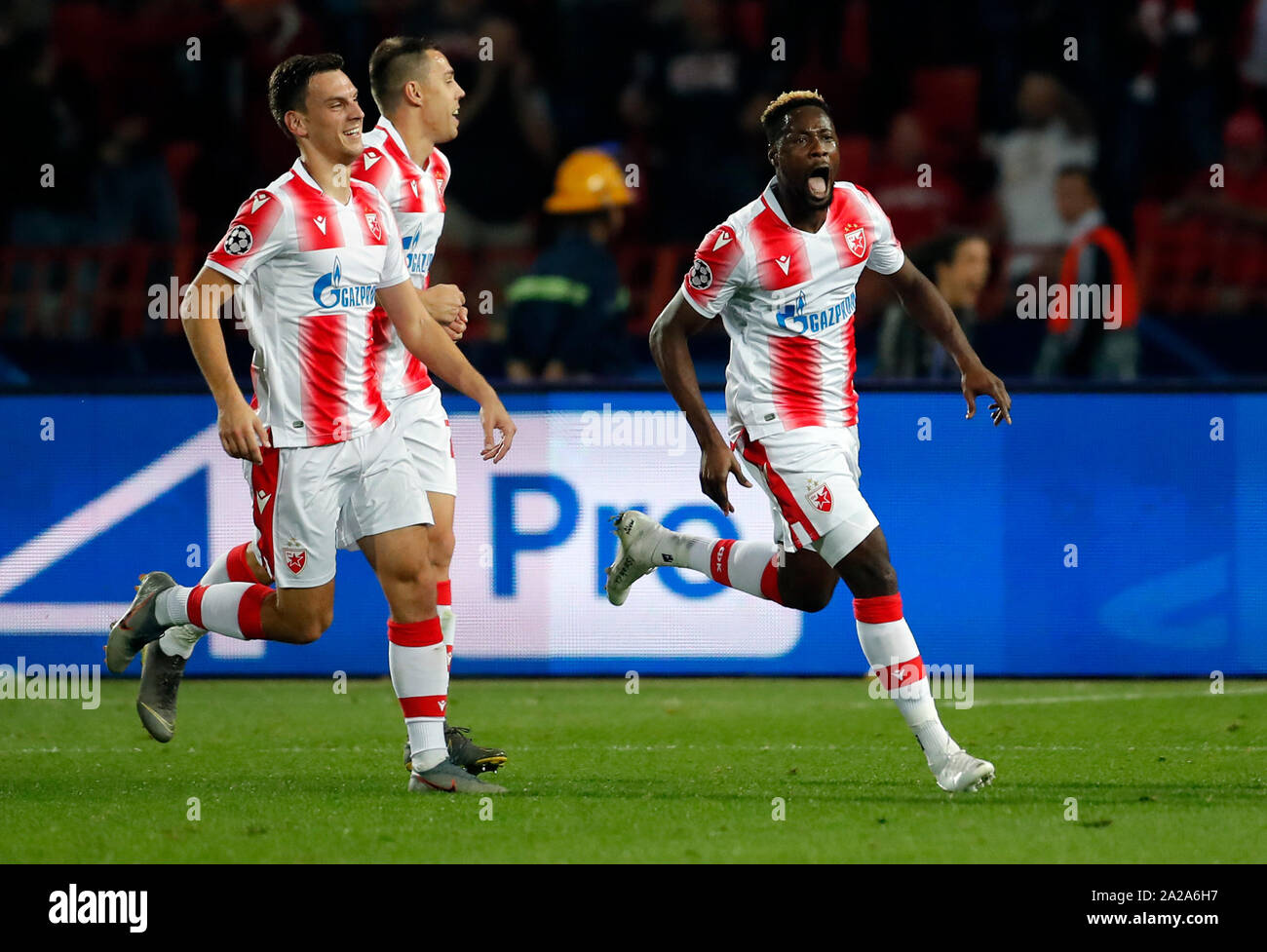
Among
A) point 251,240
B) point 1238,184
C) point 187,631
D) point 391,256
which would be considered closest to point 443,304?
point 391,256

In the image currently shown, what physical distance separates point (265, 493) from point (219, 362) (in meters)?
0.54

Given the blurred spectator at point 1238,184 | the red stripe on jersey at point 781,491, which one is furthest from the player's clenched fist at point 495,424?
the blurred spectator at point 1238,184

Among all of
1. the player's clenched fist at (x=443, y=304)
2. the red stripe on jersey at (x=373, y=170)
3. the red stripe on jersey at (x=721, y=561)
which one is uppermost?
the red stripe on jersey at (x=373, y=170)

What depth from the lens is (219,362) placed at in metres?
5.84

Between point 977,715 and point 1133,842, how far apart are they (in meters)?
2.56

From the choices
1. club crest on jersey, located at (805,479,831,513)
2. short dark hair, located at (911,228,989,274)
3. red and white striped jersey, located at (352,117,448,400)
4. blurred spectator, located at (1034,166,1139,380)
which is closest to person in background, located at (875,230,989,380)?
short dark hair, located at (911,228,989,274)

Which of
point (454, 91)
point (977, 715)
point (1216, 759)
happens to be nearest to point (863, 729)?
point (977, 715)

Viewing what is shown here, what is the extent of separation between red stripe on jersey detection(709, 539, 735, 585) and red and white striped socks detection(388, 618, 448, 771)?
1388 mm

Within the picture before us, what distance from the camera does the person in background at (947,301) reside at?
973 cm

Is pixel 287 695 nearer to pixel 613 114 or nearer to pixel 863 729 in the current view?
pixel 863 729

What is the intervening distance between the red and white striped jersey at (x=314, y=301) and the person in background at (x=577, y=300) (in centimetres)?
370

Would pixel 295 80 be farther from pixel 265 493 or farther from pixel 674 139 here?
pixel 674 139

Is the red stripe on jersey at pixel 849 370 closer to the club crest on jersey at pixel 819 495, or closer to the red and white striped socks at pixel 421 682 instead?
the club crest on jersey at pixel 819 495

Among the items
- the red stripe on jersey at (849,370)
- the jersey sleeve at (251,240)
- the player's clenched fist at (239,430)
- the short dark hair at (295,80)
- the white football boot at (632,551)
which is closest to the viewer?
the player's clenched fist at (239,430)
